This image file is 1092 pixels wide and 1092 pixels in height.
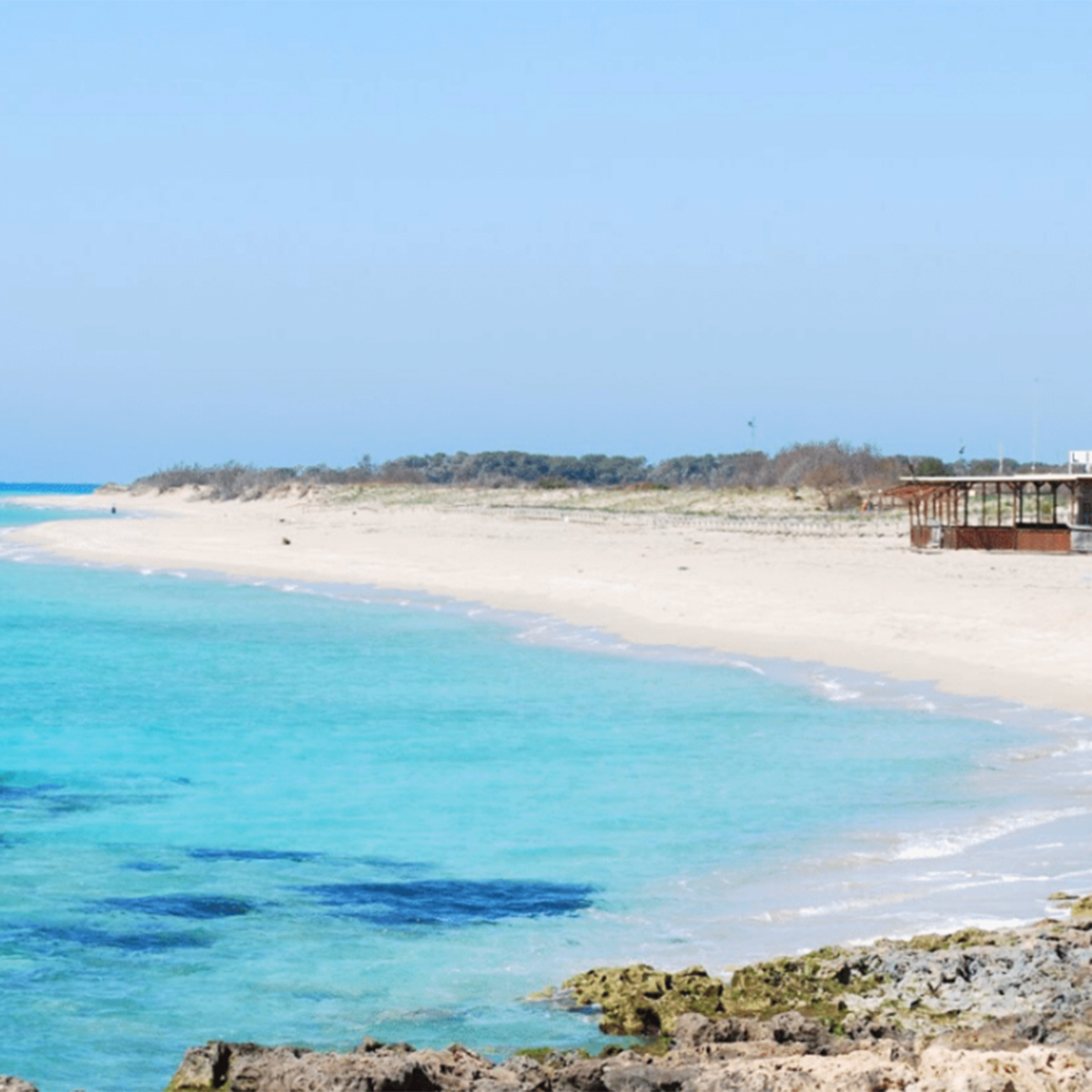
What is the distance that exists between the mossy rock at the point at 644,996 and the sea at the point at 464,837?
0.57 feet

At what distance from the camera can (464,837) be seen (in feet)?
35.1

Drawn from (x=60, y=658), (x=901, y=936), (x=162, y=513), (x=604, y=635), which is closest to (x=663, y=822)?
(x=901, y=936)

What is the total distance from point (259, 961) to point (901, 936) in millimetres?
3262

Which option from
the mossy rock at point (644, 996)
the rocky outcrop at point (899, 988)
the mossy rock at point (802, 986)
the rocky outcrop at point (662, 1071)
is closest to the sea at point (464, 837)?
the mossy rock at point (644, 996)

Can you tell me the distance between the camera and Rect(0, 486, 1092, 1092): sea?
721 centimetres

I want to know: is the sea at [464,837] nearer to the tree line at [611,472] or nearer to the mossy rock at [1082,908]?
the mossy rock at [1082,908]

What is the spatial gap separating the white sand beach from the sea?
156 cm

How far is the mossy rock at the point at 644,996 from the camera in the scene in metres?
6.44

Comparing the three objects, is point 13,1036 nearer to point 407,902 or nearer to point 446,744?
point 407,902

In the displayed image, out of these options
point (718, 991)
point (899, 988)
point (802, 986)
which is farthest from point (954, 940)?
point (718, 991)

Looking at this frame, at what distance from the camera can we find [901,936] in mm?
7703

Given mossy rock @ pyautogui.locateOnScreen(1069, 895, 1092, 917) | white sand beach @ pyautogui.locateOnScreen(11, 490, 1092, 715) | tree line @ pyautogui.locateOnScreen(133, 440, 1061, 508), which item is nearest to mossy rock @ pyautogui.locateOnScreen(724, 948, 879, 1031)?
mossy rock @ pyautogui.locateOnScreen(1069, 895, 1092, 917)

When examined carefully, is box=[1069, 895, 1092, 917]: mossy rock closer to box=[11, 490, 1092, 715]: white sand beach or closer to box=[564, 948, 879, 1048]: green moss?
box=[564, 948, 879, 1048]: green moss

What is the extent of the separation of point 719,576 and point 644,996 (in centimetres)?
2129
